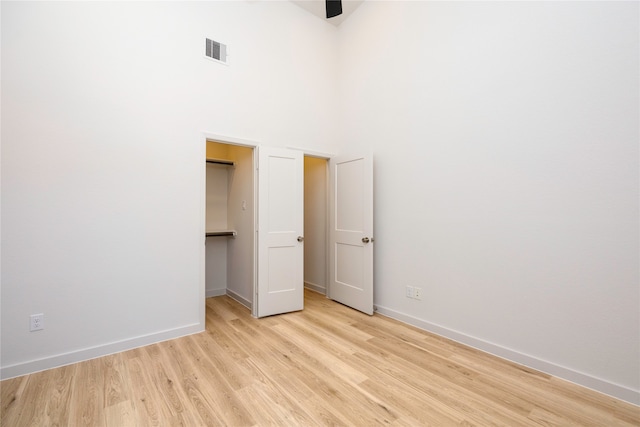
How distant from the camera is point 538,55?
2.30 m

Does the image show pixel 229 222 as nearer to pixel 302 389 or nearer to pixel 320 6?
pixel 302 389

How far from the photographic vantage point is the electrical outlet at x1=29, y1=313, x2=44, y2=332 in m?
2.26

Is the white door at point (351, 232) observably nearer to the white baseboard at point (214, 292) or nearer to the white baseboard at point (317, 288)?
the white baseboard at point (317, 288)

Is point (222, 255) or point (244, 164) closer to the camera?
point (244, 164)

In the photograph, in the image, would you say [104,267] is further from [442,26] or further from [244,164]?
[442,26]

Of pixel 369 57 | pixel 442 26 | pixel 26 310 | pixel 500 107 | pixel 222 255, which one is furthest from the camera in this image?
pixel 222 255

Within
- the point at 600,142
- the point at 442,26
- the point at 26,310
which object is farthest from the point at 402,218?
the point at 26,310

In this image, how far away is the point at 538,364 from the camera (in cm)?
226

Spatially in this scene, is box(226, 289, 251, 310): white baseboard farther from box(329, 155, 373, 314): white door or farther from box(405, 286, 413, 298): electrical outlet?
box(405, 286, 413, 298): electrical outlet

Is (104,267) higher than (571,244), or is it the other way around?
(571,244)

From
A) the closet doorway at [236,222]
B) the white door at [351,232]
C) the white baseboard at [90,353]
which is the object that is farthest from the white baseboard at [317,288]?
the white baseboard at [90,353]

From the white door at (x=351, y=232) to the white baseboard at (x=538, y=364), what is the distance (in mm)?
702

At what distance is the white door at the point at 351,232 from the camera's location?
353 centimetres

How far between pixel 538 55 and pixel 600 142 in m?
0.86
